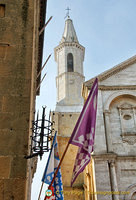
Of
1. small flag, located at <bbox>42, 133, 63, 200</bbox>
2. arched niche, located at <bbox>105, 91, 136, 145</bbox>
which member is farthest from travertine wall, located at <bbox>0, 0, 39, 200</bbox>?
arched niche, located at <bbox>105, 91, 136, 145</bbox>

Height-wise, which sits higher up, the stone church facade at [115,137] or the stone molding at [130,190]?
the stone church facade at [115,137]

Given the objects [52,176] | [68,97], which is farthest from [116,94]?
[68,97]

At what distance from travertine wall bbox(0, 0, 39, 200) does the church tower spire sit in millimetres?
21142

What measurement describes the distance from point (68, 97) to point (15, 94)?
925 inches

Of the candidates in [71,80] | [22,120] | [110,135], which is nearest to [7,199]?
[22,120]

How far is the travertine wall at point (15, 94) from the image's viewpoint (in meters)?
4.61

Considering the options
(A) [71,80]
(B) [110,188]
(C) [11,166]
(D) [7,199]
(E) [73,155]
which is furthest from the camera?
(A) [71,80]

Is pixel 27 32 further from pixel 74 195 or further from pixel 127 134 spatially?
pixel 74 195

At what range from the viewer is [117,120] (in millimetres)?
17312

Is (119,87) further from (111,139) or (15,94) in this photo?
(15,94)

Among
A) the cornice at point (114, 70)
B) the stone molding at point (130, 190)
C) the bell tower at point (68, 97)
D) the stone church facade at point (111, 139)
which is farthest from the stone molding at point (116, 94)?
the bell tower at point (68, 97)

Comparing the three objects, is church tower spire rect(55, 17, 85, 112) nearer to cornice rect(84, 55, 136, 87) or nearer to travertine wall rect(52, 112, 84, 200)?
travertine wall rect(52, 112, 84, 200)

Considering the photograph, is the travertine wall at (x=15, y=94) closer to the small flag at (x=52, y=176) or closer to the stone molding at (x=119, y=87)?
the small flag at (x=52, y=176)

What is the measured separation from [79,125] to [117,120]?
12.3 meters
